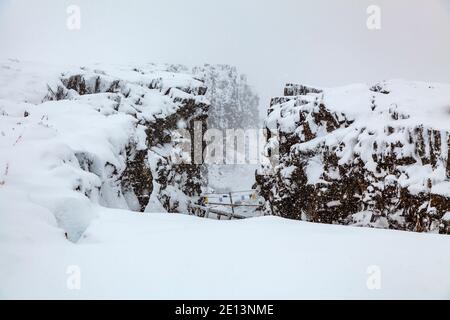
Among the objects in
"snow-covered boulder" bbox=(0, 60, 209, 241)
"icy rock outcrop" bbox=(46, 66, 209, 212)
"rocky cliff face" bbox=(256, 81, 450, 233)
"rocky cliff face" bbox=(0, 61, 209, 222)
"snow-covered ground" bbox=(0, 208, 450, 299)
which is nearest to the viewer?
"snow-covered ground" bbox=(0, 208, 450, 299)

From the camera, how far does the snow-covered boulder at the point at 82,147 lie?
15.7ft

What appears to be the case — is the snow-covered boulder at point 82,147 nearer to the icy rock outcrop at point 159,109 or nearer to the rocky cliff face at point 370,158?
the icy rock outcrop at point 159,109

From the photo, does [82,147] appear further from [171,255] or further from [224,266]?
[224,266]

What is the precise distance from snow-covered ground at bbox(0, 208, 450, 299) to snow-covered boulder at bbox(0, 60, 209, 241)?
1017 millimetres

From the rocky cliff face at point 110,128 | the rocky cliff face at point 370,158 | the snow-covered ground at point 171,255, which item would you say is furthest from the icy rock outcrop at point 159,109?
the snow-covered ground at point 171,255

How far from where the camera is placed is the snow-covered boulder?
15.7ft

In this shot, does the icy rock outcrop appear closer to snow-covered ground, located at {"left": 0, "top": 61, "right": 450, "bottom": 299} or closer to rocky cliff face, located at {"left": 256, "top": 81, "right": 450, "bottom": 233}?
rocky cliff face, located at {"left": 256, "top": 81, "right": 450, "bottom": 233}

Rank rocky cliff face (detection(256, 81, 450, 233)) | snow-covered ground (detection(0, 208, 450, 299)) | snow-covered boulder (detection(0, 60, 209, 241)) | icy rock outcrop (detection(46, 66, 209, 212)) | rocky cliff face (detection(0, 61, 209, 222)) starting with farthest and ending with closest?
icy rock outcrop (detection(46, 66, 209, 212)), rocky cliff face (detection(256, 81, 450, 233)), rocky cliff face (detection(0, 61, 209, 222)), snow-covered boulder (detection(0, 60, 209, 241)), snow-covered ground (detection(0, 208, 450, 299))

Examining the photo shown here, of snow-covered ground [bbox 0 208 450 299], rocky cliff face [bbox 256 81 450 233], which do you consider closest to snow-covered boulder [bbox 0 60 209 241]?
snow-covered ground [bbox 0 208 450 299]

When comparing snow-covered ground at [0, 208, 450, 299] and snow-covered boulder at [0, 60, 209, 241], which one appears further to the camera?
snow-covered boulder at [0, 60, 209, 241]

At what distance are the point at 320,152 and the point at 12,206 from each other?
12.5 metres

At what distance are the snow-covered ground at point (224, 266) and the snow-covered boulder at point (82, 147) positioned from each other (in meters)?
1.02

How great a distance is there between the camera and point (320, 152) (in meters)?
14.6

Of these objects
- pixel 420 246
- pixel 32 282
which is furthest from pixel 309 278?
pixel 32 282
